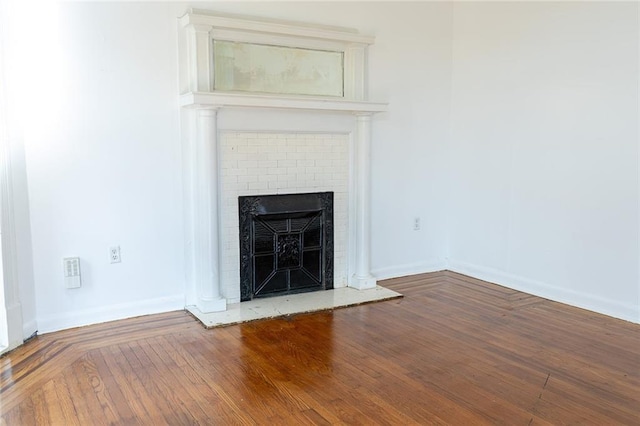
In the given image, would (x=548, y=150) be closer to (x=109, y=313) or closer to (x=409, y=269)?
(x=409, y=269)

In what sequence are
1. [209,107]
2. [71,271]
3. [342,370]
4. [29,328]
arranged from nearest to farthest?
Result: [342,370]
[29,328]
[71,271]
[209,107]

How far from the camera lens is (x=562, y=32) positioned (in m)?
4.04

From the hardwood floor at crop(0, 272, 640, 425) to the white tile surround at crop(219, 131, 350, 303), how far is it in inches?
24.0

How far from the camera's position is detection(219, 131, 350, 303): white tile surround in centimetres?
400

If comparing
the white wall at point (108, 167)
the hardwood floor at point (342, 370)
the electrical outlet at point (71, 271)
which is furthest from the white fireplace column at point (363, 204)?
the electrical outlet at point (71, 271)

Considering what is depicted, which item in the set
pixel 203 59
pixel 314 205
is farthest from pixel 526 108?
pixel 203 59

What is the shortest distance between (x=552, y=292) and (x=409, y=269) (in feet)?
4.19


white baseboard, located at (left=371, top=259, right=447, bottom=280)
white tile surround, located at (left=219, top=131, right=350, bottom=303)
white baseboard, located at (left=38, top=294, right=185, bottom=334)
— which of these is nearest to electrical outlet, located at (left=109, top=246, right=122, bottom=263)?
white baseboard, located at (left=38, top=294, right=185, bottom=334)

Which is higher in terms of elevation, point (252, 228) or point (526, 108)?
point (526, 108)

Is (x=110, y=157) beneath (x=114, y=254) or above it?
above

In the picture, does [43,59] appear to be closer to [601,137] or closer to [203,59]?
[203,59]

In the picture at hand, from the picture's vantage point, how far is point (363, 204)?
4492 millimetres

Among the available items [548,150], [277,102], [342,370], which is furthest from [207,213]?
[548,150]

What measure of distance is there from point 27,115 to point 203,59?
1.18 m
